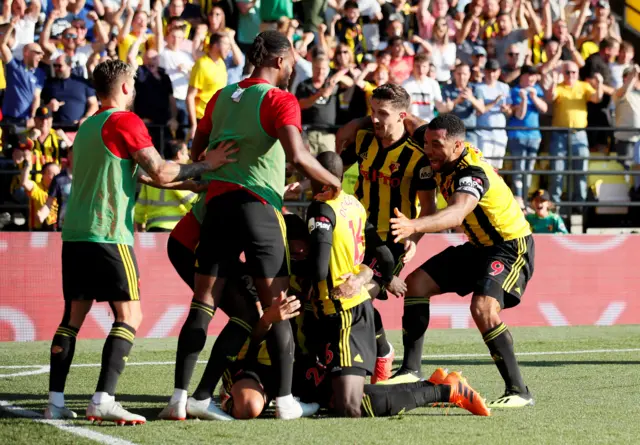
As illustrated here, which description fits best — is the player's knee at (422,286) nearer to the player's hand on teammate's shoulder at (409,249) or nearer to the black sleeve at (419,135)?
the player's hand on teammate's shoulder at (409,249)

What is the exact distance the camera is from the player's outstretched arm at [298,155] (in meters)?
6.29

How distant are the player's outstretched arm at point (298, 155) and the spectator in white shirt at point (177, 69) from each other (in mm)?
8463

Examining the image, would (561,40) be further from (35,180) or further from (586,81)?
(35,180)

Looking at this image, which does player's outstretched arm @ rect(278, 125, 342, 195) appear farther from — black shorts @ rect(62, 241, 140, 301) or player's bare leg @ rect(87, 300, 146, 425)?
player's bare leg @ rect(87, 300, 146, 425)

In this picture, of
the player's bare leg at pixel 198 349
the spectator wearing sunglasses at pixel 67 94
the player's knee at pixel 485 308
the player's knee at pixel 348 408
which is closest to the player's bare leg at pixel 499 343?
the player's knee at pixel 485 308

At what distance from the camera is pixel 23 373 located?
9.17 metres

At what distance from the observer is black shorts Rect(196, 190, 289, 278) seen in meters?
6.51

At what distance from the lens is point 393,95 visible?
→ 312 inches

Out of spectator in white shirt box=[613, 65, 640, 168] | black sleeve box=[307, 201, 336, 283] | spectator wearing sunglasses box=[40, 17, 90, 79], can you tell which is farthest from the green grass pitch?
spectator in white shirt box=[613, 65, 640, 168]

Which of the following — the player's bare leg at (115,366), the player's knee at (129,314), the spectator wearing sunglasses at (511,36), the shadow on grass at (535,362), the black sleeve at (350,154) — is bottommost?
the shadow on grass at (535,362)

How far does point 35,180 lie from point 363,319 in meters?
7.75

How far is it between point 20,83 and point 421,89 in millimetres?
5353

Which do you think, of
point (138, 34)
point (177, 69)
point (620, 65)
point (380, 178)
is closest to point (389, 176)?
point (380, 178)

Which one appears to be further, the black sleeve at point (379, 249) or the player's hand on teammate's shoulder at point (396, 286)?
the player's hand on teammate's shoulder at point (396, 286)
